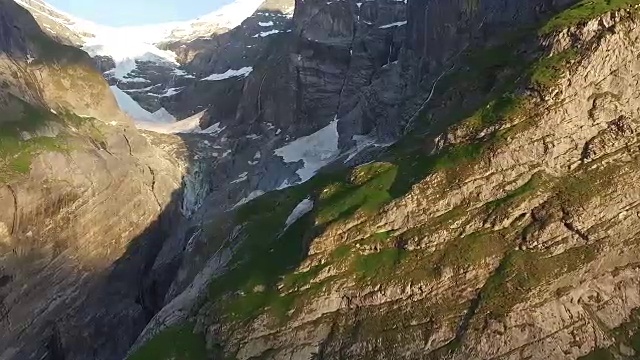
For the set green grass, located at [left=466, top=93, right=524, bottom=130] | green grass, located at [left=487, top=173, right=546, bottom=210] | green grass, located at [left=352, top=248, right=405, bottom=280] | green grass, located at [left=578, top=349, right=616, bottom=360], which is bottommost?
green grass, located at [left=578, top=349, right=616, bottom=360]

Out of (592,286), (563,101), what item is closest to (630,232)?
(592,286)

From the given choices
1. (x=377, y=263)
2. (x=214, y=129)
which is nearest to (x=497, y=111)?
(x=377, y=263)

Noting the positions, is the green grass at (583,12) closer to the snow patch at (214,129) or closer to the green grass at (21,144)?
the green grass at (21,144)

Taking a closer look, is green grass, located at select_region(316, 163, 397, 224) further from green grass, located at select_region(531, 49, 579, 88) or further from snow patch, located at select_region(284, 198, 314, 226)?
green grass, located at select_region(531, 49, 579, 88)

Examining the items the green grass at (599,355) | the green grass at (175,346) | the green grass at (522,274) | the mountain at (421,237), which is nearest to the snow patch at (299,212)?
the mountain at (421,237)

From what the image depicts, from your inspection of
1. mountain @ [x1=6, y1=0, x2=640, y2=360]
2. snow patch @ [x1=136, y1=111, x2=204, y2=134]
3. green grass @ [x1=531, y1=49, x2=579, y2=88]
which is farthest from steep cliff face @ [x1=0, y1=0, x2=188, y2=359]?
snow patch @ [x1=136, y1=111, x2=204, y2=134]
